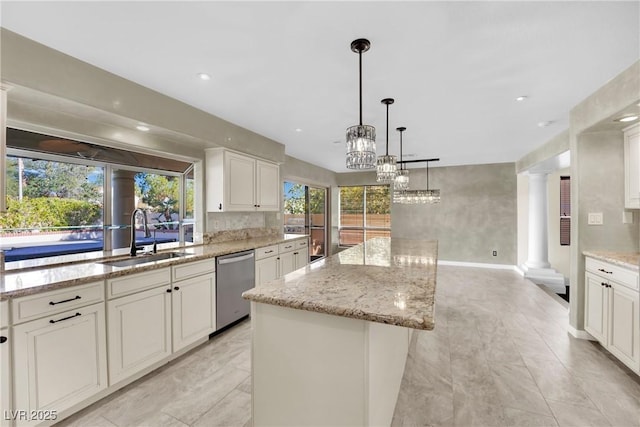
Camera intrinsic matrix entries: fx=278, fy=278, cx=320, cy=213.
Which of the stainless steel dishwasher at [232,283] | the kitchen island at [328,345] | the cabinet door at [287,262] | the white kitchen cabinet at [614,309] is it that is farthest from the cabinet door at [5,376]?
the white kitchen cabinet at [614,309]

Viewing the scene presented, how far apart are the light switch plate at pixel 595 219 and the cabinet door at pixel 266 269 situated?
3.56 meters

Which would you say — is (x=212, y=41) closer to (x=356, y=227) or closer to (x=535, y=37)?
(x=535, y=37)

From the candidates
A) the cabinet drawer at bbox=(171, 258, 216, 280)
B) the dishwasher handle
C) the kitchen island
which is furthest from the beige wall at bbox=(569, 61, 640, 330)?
the cabinet drawer at bbox=(171, 258, 216, 280)

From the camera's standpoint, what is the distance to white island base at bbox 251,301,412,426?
1222 mm

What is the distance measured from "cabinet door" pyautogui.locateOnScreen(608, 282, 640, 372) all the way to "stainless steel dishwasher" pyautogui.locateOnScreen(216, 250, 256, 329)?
3.48 meters

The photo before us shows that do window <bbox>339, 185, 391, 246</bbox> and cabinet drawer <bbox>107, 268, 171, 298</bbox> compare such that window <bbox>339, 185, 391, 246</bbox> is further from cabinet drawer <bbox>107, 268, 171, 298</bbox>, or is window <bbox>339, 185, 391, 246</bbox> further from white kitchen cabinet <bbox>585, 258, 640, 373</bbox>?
cabinet drawer <bbox>107, 268, 171, 298</bbox>

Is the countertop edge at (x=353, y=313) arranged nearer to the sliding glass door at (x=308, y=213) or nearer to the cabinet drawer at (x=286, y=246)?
the cabinet drawer at (x=286, y=246)

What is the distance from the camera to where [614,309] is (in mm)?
2377

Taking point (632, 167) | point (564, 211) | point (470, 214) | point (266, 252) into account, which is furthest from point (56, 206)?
point (564, 211)

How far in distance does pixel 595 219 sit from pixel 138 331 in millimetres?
4333

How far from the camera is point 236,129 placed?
3566 mm

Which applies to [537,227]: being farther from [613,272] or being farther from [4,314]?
[4,314]

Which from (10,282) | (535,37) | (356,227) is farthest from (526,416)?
(356,227)

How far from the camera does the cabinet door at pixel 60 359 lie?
5.15 feet
